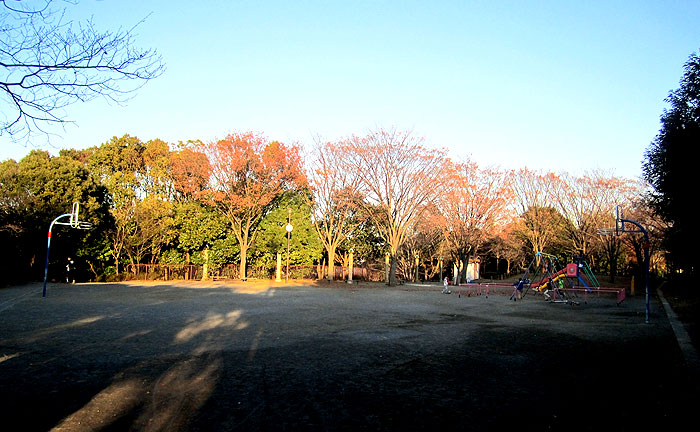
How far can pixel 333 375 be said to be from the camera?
20.8 feet

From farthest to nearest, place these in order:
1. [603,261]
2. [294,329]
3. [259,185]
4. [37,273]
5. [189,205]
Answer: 1. [603,261]
2. [189,205]
3. [259,185]
4. [37,273]
5. [294,329]

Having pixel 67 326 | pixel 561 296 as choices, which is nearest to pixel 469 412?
pixel 67 326

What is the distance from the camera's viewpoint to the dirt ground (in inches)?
180

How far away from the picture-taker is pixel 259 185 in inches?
1308

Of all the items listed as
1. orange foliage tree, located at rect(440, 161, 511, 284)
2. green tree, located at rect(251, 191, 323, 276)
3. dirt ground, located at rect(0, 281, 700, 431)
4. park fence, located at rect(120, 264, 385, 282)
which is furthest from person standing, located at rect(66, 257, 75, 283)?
orange foliage tree, located at rect(440, 161, 511, 284)

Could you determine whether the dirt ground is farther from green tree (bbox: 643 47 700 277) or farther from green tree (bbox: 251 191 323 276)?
green tree (bbox: 251 191 323 276)

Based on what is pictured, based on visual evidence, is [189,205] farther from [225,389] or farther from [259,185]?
[225,389]

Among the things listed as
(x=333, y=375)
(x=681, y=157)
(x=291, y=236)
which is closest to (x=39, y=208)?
(x=291, y=236)

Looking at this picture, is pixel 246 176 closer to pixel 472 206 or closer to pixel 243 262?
pixel 243 262

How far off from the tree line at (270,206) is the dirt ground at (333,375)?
19945 millimetres

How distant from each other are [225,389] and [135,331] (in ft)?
18.3

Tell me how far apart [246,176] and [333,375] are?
28.5 m

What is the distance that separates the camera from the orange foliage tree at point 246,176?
3228 centimetres

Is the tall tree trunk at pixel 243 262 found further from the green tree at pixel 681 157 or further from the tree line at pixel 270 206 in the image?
the green tree at pixel 681 157
